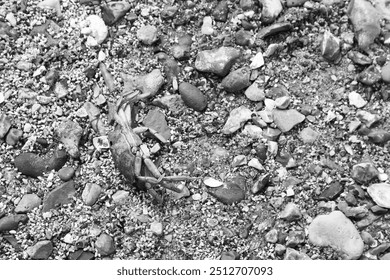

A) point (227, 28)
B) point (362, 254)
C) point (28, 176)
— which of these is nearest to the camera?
point (362, 254)

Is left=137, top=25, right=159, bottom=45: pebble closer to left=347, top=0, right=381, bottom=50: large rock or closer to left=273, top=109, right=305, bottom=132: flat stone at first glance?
left=273, top=109, right=305, bottom=132: flat stone

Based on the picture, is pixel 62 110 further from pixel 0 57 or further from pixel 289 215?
pixel 289 215

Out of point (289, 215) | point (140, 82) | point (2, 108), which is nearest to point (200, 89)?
point (140, 82)

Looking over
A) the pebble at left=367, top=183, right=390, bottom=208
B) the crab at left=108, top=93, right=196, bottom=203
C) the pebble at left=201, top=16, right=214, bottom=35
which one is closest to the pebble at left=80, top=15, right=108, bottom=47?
the crab at left=108, top=93, right=196, bottom=203

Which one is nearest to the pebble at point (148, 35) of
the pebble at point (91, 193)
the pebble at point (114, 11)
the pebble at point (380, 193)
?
the pebble at point (114, 11)

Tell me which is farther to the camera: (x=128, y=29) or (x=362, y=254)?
(x=128, y=29)
